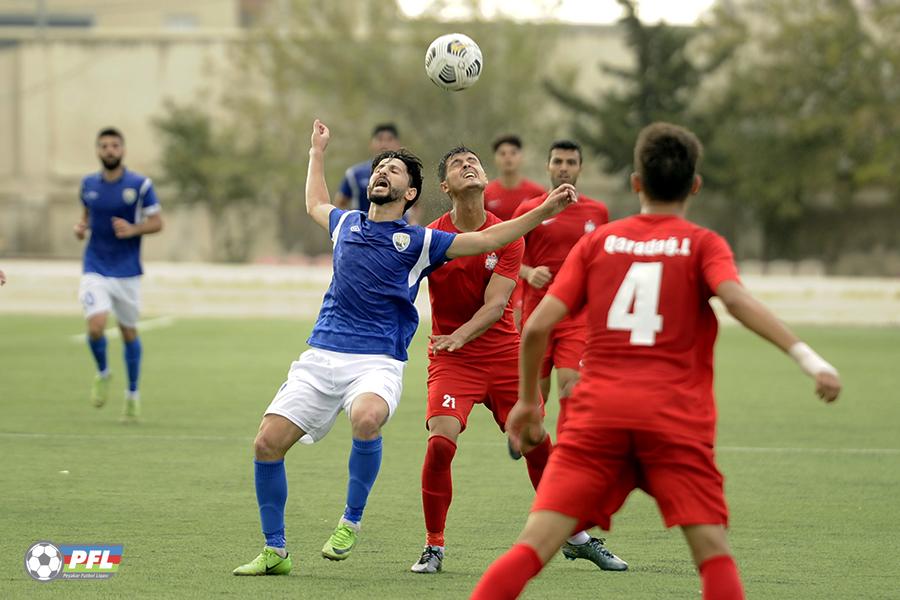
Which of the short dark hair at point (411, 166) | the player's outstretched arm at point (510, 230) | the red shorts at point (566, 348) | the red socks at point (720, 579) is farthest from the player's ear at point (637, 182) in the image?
the red shorts at point (566, 348)

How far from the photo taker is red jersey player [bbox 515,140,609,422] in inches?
368

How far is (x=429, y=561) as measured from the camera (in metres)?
7.16

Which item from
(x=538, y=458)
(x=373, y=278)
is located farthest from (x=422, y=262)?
(x=538, y=458)

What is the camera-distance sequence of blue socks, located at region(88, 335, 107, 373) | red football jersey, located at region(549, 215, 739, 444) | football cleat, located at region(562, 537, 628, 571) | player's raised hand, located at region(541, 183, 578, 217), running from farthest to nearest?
blue socks, located at region(88, 335, 107, 373) < football cleat, located at region(562, 537, 628, 571) < player's raised hand, located at region(541, 183, 578, 217) < red football jersey, located at region(549, 215, 739, 444)

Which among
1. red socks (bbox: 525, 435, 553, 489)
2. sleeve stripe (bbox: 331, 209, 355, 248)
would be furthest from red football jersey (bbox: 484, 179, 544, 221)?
sleeve stripe (bbox: 331, 209, 355, 248)

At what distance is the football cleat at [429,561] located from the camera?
7141mm

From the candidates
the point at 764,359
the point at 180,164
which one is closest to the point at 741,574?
the point at 764,359

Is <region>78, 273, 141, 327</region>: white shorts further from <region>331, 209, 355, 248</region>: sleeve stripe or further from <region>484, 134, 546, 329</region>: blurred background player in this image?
<region>331, 209, 355, 248</region>: sleeve stripe

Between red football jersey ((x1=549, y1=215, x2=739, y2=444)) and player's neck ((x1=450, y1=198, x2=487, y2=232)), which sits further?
player's neck ((x1=450, y1=198, x2=487, y2=232))

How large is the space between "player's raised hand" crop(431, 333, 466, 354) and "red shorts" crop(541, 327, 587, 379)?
1.77 meters

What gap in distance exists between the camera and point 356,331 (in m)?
7.22

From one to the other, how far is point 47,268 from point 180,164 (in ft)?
35.8

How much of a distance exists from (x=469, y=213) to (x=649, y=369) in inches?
114

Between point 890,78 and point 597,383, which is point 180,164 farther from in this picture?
point 597,383
